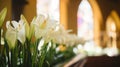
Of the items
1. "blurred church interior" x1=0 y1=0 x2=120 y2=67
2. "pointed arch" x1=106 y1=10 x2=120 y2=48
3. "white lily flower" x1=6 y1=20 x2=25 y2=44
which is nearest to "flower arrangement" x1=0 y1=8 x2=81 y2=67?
"white lily flower" x1=6 y1=20 x2=25 y2=44

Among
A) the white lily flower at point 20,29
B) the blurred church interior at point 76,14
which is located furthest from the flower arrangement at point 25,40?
the blurred church interior at point 76,14

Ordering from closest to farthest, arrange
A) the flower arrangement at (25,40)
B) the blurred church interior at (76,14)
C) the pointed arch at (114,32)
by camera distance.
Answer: the flower arrangement at (25,40) → the blurred church interior at (76,14) → the pointed arch at (114,32)

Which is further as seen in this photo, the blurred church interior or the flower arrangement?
the blurred church interior

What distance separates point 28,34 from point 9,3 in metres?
0.37

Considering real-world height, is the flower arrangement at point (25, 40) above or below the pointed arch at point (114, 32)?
above

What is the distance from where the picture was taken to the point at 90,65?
67.9 inches

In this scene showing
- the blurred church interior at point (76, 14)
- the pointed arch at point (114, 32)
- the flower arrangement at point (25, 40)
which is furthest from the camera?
the pointed arch at point (114, 32)

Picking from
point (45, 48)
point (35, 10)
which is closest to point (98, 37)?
point (35, 10)

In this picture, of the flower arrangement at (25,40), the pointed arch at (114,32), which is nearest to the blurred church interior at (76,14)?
the pointed arch at (114,32)

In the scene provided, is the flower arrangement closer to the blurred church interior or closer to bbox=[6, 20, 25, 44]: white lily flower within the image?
bbox=[6, 20, 25, 44]: white lily flower

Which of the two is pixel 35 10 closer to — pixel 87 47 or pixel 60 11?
pixel 60 11

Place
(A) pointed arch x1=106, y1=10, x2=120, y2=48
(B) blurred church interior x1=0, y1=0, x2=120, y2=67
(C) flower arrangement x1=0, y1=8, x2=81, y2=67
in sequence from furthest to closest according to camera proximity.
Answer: (A) pointed arch x1=106, y1=10, x2=120, y2=48
(B) blurred church interior x1=0, y1=0, x2=120, y2=67
(C) flower arrangement x1=0, y1=8, x2=81, y2=67

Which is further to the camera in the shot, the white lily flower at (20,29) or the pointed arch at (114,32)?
the pointed arch at (114,32)

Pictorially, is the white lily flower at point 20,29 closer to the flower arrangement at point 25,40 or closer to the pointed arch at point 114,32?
the flower arrangement at point 25,40
